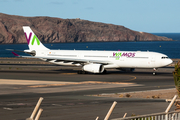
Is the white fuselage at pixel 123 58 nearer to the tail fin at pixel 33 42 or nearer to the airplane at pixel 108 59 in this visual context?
the airplane at pixel 108 59

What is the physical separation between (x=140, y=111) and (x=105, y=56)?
35.6 metres

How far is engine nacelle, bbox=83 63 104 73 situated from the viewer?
52.5 m

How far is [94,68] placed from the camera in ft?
173

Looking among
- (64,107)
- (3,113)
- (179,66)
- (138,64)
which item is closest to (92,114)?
(64,107)

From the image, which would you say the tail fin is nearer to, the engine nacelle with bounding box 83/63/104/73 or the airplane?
the airplane

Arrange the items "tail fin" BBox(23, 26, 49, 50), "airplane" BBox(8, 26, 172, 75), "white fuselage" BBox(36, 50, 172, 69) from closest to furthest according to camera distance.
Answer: "white fuselage" BBox(36, 50, 172, 69), "airplane" BBox(8, 26, 172, 75), "tail fin" BBox(23, 26, 49, 50)

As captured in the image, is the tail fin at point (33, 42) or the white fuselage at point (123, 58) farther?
the tail fin at point (33, 42)

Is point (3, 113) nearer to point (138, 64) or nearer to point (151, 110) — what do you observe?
point (151, 110)

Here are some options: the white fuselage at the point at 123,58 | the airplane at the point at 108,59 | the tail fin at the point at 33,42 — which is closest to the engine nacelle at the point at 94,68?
the airplane at the point at 108,59

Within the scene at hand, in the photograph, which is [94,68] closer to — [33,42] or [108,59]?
[108,59]

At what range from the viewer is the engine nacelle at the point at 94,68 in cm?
5253

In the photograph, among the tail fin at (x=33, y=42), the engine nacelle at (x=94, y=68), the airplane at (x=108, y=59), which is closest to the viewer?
the airplane at (x=108, y=59)

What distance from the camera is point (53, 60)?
5672 cm

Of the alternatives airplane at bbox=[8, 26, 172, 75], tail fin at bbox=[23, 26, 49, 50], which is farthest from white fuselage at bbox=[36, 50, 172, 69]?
tail fin at bbox=[23, 26, 49, 50]
